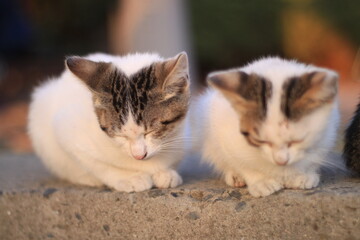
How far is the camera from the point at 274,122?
9.32ft

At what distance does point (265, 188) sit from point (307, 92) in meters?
0.69

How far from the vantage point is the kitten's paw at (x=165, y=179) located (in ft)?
11.7

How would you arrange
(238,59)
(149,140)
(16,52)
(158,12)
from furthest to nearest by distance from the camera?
1. (16,52)
2. (238,59)
3. (158,12)
4. (149,140)

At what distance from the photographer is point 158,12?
8648 millimetres

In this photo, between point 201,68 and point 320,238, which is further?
point 201,68

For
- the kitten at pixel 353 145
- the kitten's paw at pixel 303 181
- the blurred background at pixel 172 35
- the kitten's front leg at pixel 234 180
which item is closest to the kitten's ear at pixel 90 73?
the kitten's front leg at pixel 234 180

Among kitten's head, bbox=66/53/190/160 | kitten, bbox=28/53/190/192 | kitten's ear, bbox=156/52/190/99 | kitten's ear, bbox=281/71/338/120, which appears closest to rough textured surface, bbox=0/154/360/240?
kitten, bbox=28/53/190/192

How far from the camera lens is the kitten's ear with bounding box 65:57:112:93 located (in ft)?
11.1

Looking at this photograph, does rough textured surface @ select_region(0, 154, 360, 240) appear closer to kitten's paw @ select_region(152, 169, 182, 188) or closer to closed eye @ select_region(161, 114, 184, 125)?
kitten's paw @ select_region(152, 169, 182, 188)

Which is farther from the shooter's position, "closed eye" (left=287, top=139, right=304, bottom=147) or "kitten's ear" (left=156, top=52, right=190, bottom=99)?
"kitten's ear" (left=156, top=52, right=190, bottom=99)

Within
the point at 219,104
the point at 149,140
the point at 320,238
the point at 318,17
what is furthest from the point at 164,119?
the point at 318,17

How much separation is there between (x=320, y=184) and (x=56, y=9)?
1025 cm

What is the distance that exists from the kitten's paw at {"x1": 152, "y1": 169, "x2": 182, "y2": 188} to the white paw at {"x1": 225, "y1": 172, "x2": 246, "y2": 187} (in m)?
0.36

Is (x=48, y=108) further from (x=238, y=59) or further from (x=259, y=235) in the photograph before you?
(x=238, y=59)
